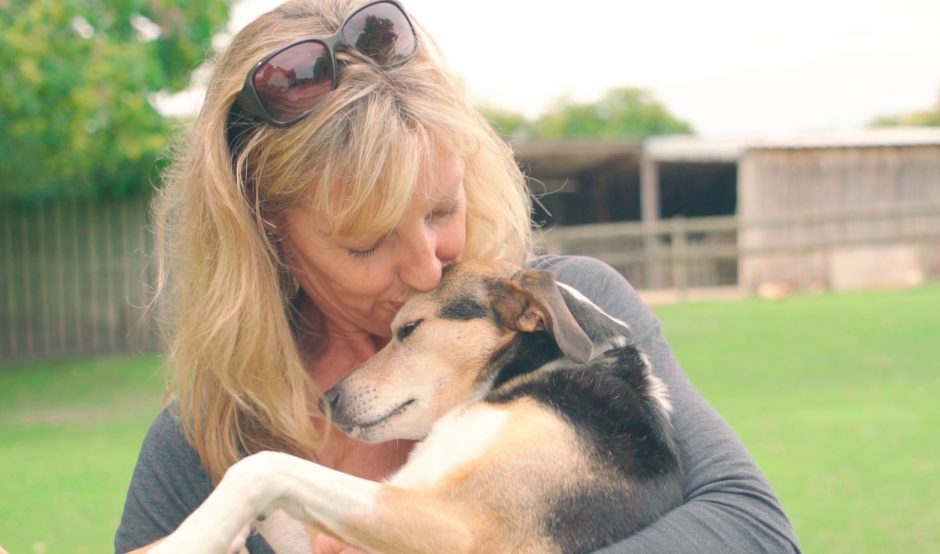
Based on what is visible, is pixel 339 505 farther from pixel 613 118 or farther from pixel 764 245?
pixel 613 118

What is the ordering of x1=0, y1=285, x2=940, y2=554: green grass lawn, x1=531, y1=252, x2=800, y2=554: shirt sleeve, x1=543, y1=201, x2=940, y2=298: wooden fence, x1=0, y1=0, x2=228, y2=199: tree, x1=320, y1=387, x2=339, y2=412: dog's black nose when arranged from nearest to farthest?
x1=531, y1=252, x2=800, y2=554: shirt sleeve
x1=320, y1=387, x2=339, y2=412: dog's black nose
x1=0, y1=285, x2=940, y2=554: green grass lawn
x1=0, y1=0, x2=228, y2=199: tree
x1=543, y1=201, x2=940, y2=298: wooden fence

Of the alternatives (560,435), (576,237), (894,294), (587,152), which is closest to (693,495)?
(560,435)

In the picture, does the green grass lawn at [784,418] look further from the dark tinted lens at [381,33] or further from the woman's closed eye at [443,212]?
the dark tinted lens at [381,33]

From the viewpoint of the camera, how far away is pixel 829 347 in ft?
41.3

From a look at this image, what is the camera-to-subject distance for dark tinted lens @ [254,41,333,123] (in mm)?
2820

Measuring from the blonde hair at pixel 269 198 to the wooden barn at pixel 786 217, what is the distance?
1646cm

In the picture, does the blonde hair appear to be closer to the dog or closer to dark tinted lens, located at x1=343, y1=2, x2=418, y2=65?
dark tinted lens, located at x1=343, y1=2, x2=418, y2=65

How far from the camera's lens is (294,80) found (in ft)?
9.28

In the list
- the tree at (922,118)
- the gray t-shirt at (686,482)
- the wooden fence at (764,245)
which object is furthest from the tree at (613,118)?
the gray t-shirt at (686,482)

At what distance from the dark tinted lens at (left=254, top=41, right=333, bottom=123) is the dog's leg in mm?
941

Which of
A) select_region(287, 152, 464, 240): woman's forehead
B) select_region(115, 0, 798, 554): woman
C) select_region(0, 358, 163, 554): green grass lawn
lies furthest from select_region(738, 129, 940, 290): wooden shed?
select_region(287, 152, 464, 240): woman's forehead

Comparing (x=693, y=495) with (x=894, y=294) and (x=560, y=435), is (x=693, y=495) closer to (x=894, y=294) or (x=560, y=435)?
(x=560, y=435)

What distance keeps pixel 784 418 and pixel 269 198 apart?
691 centimetres

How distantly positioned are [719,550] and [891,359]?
10.1 metres
